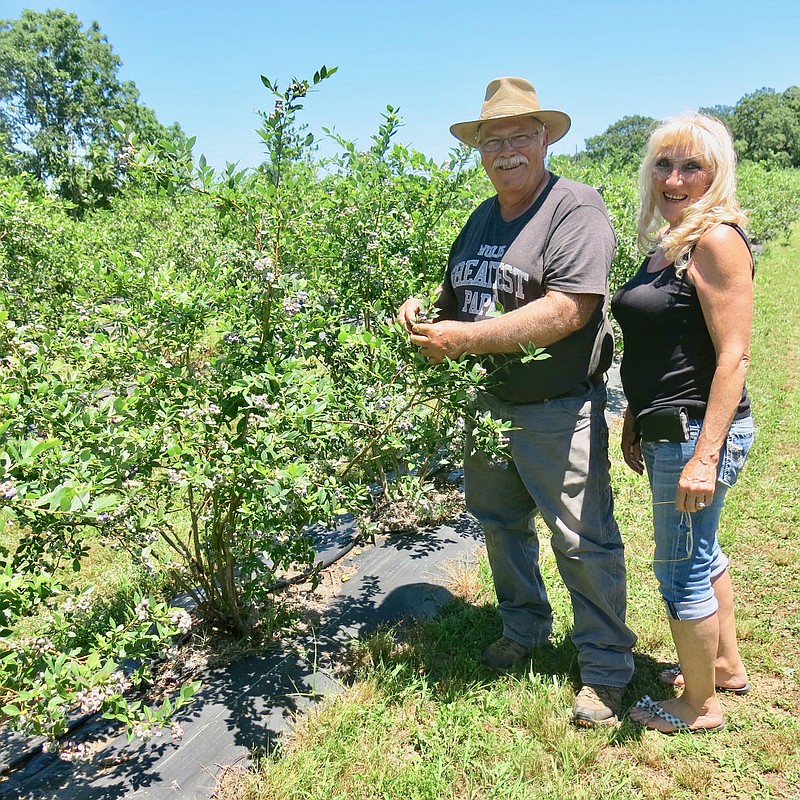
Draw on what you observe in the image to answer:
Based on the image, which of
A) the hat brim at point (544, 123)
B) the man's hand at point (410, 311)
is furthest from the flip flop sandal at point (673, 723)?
the hat brim at point (544, 123)

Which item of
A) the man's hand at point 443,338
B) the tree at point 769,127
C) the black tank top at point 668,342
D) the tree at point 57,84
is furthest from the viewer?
the tree at point 769,127

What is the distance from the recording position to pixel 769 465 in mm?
4773

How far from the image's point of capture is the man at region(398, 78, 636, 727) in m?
2.15

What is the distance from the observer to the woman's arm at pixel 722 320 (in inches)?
76.0

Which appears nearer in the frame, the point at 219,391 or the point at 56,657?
the point at 56,657

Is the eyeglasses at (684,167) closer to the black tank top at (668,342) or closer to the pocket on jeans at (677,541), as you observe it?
the black tank top at (668,342)

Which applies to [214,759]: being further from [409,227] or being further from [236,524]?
[409,227]

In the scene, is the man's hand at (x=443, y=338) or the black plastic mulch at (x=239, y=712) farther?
the man's hand at (x=443, y=338)

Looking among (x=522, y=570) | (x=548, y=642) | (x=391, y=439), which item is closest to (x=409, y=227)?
(x=391, y=439)

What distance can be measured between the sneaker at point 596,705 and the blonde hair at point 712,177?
1493 millimetres

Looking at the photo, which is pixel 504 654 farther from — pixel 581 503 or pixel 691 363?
pixel 691 363

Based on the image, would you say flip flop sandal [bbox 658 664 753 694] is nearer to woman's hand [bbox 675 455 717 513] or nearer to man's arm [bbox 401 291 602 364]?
woman's hand [bbox 675 455 717 513]

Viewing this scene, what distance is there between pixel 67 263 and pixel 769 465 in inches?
213

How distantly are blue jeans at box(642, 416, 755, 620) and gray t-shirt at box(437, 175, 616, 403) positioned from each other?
402 millimetres
